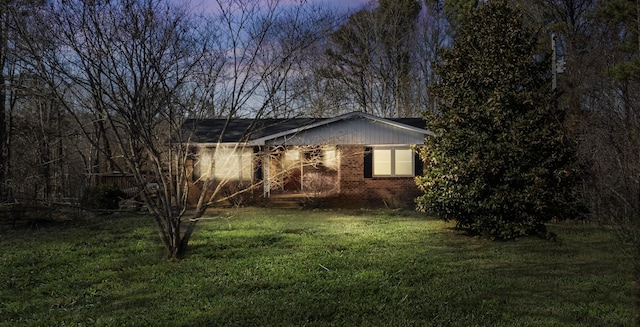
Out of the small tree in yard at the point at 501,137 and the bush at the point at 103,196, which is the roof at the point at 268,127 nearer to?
the bush at the point at 103,196

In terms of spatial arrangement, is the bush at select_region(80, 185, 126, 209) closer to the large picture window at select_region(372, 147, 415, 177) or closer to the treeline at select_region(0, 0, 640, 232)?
the treeline at select_region(0, 0, 640, 232)

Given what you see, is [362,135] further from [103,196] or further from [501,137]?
[103,196]

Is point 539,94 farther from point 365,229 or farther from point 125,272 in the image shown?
point 125,272

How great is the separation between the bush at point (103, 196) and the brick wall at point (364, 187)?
766cm

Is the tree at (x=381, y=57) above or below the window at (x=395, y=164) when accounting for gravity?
above

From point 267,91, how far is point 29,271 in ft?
16.6

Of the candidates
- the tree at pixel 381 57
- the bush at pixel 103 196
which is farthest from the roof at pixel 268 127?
the tree at pixel 381 57

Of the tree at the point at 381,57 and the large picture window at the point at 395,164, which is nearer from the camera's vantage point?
the large picture window at the point at 395,164

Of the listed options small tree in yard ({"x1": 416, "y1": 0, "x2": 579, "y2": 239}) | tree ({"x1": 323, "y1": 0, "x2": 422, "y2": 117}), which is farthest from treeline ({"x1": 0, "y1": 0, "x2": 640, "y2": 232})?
tree ({"x1": 323, "y1": 0, "x2": 422, "y2": 117})

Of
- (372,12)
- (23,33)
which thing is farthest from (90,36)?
(372,12)

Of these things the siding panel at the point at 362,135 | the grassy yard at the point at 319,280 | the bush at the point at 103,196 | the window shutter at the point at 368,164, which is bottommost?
the grassy yard at the point at 319,280

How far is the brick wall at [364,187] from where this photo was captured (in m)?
19.1

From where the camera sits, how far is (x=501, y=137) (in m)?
10.8

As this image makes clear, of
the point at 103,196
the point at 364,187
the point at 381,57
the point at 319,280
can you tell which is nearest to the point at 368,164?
the point at 364,187
